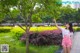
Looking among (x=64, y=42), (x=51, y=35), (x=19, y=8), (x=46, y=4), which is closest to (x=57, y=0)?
(x=46, y=4)

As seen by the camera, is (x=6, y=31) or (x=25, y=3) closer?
(x=25, y=3)

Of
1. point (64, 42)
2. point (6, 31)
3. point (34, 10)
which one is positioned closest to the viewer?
point (64, 42)

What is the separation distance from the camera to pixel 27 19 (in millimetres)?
14562

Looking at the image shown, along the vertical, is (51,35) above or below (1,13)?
below

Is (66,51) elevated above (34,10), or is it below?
below

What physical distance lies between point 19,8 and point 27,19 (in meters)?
0.97

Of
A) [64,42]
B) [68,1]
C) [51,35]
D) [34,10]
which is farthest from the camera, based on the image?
[51,35]

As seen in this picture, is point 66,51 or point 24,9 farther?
point 24,9

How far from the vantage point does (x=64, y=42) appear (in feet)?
37.1

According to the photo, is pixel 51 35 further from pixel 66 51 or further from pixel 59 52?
pixel 66 51

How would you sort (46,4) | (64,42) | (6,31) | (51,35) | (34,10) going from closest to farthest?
(64,42) → (46,4) → (34,10) → (51,35) → (6,31)

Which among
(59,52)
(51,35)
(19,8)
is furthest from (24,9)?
(51,35)

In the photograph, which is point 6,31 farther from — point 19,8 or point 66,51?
point 66,51

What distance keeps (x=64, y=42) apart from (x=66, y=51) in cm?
35
